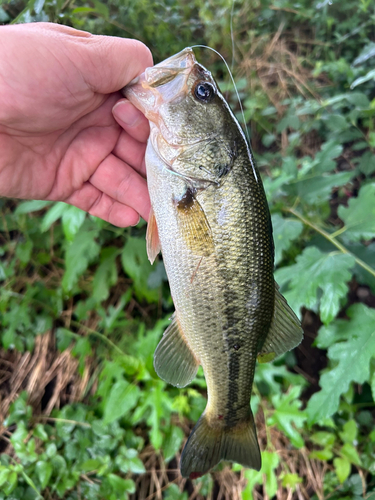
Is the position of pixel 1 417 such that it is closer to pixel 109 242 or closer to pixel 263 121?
pixel 109 242

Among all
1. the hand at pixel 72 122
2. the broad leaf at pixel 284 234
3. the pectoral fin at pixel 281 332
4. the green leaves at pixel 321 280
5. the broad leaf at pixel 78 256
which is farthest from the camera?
the broad leaf at pixel 78 256

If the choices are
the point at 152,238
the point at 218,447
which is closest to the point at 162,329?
the point at 218,447

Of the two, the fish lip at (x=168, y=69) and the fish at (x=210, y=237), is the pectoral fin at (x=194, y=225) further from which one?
the fish lip at (x=168, y=69)

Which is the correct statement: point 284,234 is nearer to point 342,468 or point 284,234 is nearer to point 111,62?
point 111,62

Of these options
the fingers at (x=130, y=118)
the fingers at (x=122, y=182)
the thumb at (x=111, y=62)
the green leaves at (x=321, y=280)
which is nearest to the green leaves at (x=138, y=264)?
the fingers at (x=122, y=182)

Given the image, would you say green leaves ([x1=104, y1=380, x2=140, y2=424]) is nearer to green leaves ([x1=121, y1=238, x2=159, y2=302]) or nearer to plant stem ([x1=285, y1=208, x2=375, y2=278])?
green leaves ([x1=121, y1=238, x2=159, y2=302])

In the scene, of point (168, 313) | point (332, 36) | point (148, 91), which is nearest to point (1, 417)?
point (168, 313)
